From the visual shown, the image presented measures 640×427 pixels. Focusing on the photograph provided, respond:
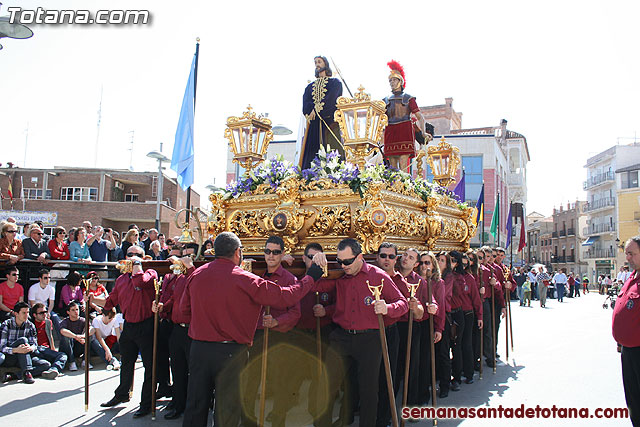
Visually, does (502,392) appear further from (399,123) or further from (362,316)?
(399,123)

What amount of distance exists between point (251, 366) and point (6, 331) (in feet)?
14.3

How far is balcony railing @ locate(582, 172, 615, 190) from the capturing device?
5128 centimetres

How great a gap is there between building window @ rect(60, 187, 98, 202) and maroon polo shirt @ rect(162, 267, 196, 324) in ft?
120

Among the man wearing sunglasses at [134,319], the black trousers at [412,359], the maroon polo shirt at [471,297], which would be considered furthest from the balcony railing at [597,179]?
the man wearing sunglasses at [134,319]

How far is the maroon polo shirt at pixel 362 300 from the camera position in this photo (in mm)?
4727

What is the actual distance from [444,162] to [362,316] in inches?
279

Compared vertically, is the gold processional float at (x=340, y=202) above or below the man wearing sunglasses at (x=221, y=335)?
above

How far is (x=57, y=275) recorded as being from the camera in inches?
382

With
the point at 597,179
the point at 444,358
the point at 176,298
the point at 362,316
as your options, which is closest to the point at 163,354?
the point at 176,298

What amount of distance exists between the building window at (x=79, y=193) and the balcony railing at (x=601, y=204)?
158 ft

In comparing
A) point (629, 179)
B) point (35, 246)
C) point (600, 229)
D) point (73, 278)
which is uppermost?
point (629, 179)

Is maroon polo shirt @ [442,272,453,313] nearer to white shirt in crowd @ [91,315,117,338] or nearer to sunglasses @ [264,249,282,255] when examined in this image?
sunglasses @ [264,249,282,255]

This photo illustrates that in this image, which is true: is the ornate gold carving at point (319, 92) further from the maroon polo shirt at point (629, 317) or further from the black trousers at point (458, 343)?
the maroon polo shirt at point (629, 317)

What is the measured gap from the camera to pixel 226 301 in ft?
13.7
